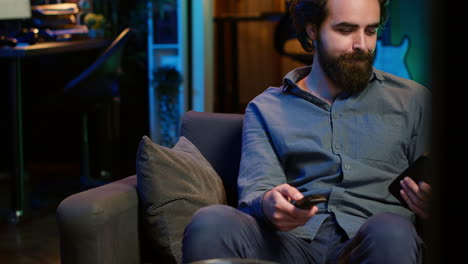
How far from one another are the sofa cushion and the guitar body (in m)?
2.85

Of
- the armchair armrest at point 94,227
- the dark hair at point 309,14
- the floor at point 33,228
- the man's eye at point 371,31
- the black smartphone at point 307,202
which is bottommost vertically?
the floor at point 33,228

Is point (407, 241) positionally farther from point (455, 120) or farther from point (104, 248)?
point (455, 120)

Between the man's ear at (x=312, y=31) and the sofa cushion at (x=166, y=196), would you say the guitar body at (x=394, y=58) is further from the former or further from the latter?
the sofa cushion at (x=166, y=196)

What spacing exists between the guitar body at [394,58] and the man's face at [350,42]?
2.62 meters

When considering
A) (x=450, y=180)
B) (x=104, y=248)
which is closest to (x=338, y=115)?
(x=104, y=248)

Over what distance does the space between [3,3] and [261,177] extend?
2.79 m

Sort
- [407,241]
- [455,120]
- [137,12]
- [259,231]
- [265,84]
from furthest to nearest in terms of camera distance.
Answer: [265,84] < [137,12] < [259,231] < [407,241] < [455,120]

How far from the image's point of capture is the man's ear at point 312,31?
201 centimetres

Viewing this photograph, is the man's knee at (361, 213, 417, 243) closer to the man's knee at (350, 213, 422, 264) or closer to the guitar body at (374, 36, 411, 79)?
the man's knee at (350, 213, 422, 264)

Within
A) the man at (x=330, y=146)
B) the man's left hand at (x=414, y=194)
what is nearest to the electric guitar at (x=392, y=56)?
the man at (x=330, y=146)

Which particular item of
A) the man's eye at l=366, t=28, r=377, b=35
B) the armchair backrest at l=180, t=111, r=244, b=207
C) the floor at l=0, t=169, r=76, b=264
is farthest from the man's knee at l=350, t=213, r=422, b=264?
the floor at l=0, t=169, r=76, b=264

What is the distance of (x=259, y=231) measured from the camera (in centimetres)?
160

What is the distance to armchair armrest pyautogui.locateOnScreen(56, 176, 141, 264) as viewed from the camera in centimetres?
162

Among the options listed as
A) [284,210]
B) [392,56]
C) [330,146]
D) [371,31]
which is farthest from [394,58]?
[284,210]
